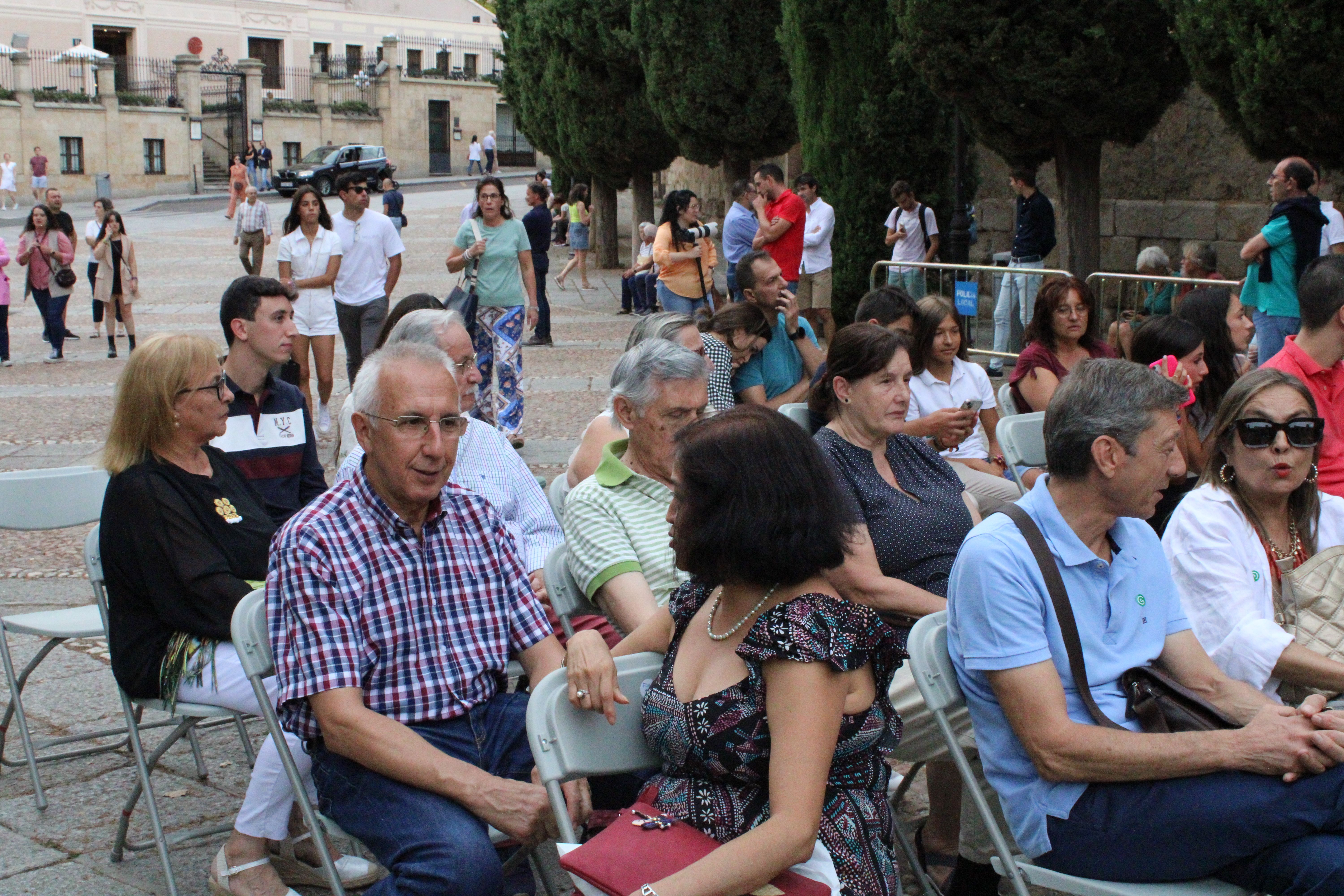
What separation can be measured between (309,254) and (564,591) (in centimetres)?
636

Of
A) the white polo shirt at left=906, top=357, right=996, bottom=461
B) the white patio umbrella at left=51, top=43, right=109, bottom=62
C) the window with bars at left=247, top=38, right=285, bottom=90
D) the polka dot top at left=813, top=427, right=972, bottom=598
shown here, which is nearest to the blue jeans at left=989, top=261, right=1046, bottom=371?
the white polo shirt at left=906, top=357, right=996, bottom=461

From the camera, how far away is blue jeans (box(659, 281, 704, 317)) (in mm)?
11766

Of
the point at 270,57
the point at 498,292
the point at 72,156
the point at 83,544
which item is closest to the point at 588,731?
the point at 83,544

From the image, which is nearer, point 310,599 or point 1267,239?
point 310,599

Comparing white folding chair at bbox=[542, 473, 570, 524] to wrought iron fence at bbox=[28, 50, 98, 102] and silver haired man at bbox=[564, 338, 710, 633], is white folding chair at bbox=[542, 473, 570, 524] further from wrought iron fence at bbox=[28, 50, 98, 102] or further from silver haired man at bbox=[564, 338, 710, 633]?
wrought iron fence at bbox=[28, 50, 98, 102]

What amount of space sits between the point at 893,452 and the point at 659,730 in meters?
1.67

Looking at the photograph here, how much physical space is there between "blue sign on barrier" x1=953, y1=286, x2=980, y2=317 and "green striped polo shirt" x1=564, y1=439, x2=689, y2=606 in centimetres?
718

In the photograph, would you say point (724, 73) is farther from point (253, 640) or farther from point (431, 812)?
point (431, 812)

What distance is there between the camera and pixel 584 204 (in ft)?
74.2

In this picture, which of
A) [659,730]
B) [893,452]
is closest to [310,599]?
[659,730]

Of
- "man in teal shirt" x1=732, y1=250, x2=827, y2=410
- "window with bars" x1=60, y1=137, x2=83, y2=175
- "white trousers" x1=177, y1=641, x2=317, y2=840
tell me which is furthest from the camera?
"window with bars" x1=60, y1=137, x2=83, y2=175

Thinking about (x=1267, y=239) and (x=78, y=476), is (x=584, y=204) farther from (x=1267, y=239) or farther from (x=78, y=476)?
(x=78, y=476)

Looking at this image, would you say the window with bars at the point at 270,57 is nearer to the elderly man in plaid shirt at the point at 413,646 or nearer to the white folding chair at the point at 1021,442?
the white folding chair at the point at 1021,442

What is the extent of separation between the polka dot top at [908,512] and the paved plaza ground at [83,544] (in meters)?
0.83
